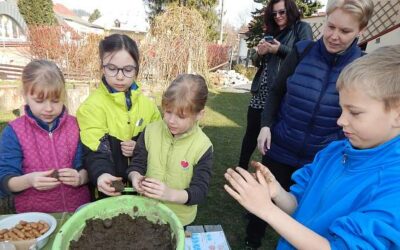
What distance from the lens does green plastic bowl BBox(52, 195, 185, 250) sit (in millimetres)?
1248

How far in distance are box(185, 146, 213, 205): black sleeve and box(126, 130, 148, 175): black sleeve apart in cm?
32

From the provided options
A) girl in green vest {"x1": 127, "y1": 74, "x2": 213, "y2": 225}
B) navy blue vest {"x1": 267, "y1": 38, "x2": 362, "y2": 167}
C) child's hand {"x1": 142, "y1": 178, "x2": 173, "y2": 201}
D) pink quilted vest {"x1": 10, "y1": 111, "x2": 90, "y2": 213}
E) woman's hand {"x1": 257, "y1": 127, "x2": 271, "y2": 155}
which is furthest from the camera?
woman's hand {"x1": 257, "y1": 127, "x2": 271, "y2": 155}

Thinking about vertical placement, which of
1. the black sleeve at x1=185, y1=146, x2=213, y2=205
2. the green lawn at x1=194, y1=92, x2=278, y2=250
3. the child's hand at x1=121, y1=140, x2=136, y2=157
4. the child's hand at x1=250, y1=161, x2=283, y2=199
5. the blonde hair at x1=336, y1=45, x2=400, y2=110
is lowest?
the green lawn at x1=194, y1=92, x2=278, y2=250

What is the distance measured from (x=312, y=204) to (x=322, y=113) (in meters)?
0.91

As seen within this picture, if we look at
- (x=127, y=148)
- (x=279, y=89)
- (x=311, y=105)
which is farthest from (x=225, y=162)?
(x=127, y=148)

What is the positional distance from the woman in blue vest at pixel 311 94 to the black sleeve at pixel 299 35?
614 millimetres

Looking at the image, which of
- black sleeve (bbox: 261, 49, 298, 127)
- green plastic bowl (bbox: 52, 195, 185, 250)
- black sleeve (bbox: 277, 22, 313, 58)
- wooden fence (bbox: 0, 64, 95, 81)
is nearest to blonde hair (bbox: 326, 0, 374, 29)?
black sleeve (bbox: 261, 49, 298, 127)

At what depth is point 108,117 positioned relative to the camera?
6.51ft

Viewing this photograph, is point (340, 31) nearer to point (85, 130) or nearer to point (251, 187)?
point (251, 187)

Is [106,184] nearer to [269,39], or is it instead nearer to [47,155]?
[47,155]

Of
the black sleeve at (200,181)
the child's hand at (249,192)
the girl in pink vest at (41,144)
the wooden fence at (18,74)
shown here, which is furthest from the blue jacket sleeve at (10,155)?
the wooden fence at (18,74)

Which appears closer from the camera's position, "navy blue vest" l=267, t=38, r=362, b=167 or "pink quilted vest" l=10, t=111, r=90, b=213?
"pink quilted vest" l=10, t=111, r=90, b=213

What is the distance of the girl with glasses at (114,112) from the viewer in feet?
6.33

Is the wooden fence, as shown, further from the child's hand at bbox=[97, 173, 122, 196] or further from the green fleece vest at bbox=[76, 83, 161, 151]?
the child's hand at bbox=[97, 173, 122, 196]
